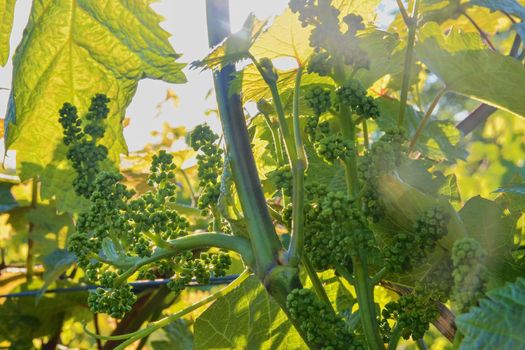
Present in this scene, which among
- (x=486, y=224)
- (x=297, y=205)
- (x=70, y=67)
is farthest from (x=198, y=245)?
(x=70, y=67)

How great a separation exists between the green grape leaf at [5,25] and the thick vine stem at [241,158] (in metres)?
0.59

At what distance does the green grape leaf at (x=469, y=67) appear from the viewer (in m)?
1.14

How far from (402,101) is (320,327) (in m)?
0.39

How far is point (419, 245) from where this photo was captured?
93cm

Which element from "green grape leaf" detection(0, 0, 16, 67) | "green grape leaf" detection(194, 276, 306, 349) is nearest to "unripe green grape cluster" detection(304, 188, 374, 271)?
"green grape leaf" detection(194, 276, 306, 349)

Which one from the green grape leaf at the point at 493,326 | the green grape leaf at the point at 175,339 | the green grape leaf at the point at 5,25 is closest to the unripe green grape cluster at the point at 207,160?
the green grape leaf at the point at 493,326

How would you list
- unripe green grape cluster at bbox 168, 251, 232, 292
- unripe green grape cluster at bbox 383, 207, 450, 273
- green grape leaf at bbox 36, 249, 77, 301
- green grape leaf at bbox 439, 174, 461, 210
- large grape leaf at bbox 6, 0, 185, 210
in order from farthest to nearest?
1. green grape leaf at bbox 36, 249, 77, 301
2. large grape leaf at bbox 6, 0, 185, 210
3. green grape leaf at bbox 439, 174, 461, 210
4. unripe green grape cluster at bbox 168, 251, 232, 292
5. unripe green grape cluster at bbox 383, 207, 450, 273

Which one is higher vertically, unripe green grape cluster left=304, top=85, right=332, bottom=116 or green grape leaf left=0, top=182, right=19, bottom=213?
unripe green grape cluster left=304, top=85, right=332, bottom=116

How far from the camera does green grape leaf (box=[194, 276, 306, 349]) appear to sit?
1.39 metres

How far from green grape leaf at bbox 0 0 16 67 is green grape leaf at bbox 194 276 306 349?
643 mm

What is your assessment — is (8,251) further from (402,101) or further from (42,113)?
(402,101)

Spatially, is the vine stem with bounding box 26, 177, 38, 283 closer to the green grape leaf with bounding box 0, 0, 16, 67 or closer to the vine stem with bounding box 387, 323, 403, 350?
the green grape leaf with bounding box 0, 0, 16, 67

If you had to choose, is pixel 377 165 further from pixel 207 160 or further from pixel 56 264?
pixel 56 264

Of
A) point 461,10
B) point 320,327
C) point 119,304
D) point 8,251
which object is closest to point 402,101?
point 320,327
